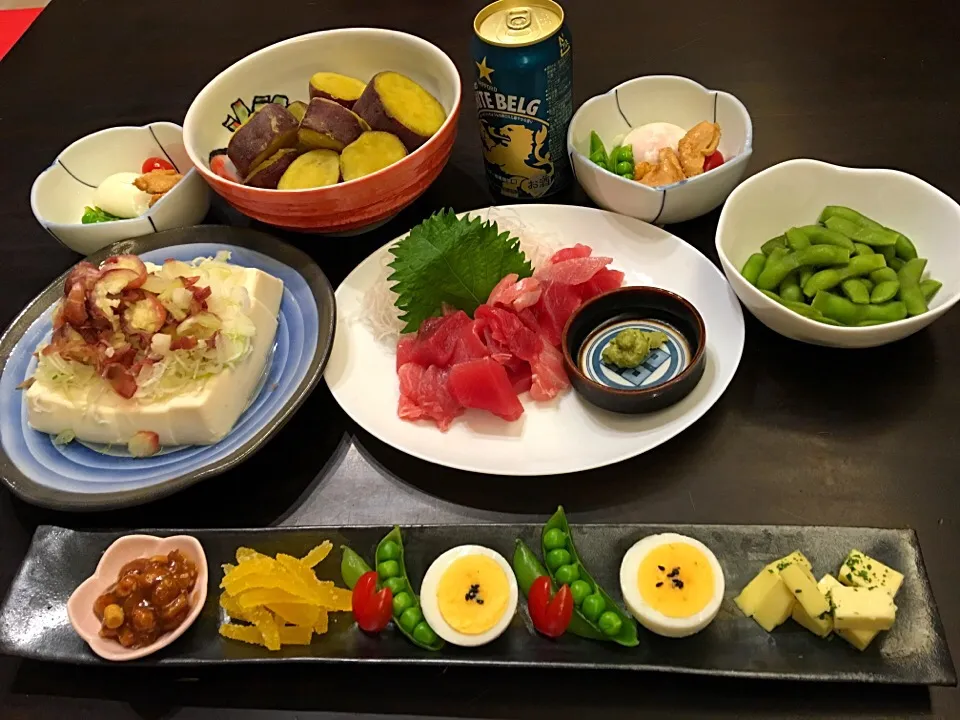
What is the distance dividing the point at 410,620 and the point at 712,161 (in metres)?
1.42

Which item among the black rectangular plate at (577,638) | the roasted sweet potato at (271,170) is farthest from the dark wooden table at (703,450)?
the roasted sweet potato at (271,170)

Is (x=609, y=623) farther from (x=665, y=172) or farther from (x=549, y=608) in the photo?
(x=665, y=172)

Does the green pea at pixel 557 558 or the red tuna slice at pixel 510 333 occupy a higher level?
the red tuna slice at pixel 510 333

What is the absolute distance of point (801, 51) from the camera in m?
2.55

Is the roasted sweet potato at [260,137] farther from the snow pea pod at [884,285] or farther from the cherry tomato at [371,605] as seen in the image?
the snow pea pod at [884,285]

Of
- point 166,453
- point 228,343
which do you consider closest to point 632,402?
point 228,343

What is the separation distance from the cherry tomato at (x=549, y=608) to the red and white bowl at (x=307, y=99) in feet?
3.46

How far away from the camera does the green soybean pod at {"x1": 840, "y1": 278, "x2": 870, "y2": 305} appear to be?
1648mm

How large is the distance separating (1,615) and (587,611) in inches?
44.1

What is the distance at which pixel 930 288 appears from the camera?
166cm

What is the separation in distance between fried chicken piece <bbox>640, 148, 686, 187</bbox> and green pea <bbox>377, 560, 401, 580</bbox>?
117 centimetres

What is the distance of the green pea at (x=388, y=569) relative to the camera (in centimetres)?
140

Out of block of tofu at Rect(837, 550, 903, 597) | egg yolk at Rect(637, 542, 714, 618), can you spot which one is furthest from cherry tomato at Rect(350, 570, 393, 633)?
block of tofu at Rect(837, 550, 903, 597)

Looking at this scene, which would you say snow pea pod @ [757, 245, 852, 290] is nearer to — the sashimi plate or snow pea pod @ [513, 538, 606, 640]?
the sashimi plate
